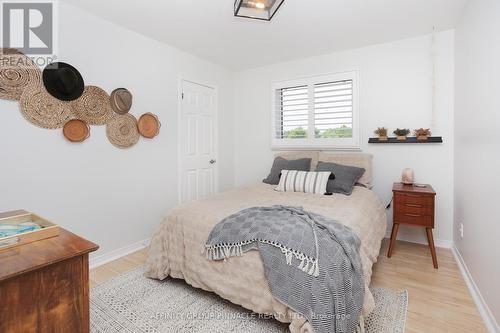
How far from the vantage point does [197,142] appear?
3697 millimetres

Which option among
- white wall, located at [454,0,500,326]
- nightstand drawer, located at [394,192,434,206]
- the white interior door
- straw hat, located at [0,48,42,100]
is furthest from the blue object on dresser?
nightstand drawer, located at [394,192,434,206]

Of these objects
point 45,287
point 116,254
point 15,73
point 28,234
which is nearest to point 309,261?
point 45,287

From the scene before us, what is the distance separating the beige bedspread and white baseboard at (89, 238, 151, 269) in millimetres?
706

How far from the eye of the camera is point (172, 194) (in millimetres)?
3357

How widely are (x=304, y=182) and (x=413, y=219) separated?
3.59ft

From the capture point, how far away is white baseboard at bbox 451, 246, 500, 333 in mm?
1586

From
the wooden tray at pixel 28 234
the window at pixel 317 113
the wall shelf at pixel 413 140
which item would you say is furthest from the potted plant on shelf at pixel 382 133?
the wooden tray at pixel 28 234

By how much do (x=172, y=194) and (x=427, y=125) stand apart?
3.14 m

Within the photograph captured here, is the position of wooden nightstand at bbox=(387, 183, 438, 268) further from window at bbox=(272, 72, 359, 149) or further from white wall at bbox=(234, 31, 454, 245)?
window at bbox=(272, 72, 359, 149)

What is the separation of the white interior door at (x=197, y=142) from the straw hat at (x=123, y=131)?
0.69 meters

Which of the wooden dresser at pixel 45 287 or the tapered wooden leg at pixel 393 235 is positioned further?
the tapered wooden leg at pixel 393 235

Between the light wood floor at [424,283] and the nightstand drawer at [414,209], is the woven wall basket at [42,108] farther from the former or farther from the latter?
the nightstand drawer at [414,209]

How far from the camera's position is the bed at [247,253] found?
158 cm

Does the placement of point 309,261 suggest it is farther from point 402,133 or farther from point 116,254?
point 402,133
